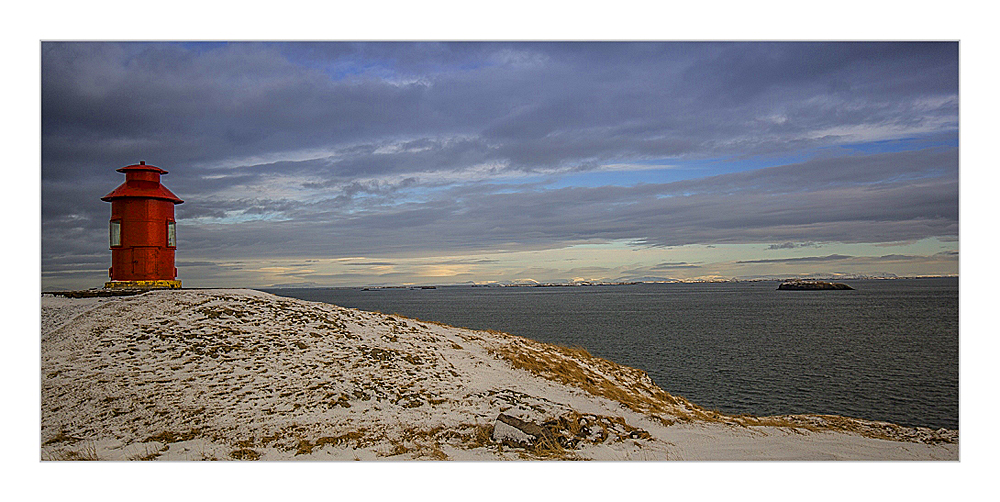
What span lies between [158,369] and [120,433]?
4.96 ft

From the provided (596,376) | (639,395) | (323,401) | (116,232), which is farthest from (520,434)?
(116,232)

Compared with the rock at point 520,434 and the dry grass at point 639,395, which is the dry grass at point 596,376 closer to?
the dry grass at point 639,395

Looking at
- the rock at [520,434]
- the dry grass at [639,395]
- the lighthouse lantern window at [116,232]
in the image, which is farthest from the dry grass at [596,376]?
the lighthouse lantern window at [116,232]

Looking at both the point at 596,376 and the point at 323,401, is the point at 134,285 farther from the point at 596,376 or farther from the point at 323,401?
the point at 596,376

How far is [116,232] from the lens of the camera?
9953mm

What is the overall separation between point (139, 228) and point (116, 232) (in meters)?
0.40

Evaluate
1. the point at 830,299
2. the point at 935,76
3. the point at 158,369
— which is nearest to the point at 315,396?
the point at 158,369

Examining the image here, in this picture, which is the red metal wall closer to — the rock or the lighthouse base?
the lighthouse base

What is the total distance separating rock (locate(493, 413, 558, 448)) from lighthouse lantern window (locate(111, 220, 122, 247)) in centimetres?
797

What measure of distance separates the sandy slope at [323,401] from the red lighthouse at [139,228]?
0.46 metres

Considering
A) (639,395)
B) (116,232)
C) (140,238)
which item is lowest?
(639,395)

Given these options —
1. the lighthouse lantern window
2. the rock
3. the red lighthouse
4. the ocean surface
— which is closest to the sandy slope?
the rock

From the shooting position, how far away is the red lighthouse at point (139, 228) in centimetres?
994

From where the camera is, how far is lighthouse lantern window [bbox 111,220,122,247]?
9.91 m
